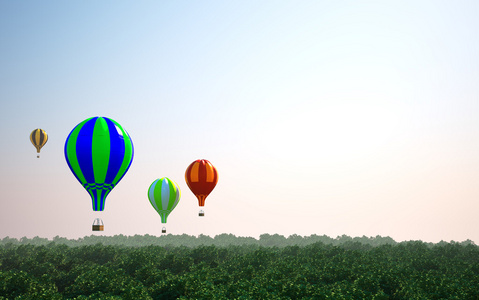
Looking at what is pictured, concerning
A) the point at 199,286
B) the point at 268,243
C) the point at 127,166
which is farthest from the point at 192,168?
the point at 268,243

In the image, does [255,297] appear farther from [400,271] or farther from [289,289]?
[400,271]

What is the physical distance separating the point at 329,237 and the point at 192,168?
13233 centimetres

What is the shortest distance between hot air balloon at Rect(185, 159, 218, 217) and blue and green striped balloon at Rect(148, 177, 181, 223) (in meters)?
5.61

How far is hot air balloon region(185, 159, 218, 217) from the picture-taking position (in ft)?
162

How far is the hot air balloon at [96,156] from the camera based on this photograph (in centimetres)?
3416

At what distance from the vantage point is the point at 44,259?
5819 cm

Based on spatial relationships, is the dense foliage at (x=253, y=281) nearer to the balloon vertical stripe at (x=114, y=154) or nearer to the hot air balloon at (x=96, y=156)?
the hot air balloon at (x=96, y=156)

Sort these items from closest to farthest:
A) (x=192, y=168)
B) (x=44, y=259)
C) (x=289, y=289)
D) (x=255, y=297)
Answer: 1. (x=255, y=297)
2. (x=289, y=289)
3. (x=192, y=168)
4. (x=44, y=259)

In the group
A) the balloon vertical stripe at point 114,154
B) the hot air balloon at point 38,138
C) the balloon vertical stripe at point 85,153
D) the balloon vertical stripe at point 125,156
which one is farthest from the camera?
the hot air balloon at point 38,138

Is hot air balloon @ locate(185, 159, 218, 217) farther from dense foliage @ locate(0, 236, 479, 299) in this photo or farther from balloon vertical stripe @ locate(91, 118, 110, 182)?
balloon vertical stripe @ locate(91, 118, 110, 182)

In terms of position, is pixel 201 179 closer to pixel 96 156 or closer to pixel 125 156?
pixel 125 156

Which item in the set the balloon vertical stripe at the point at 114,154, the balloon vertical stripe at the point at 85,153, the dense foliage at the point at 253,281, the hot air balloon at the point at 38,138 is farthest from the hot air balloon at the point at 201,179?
the hot air balloon at the point at 38,138

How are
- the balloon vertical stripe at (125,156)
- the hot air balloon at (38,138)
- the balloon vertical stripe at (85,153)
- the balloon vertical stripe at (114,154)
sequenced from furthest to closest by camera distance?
the hot air balloon at (38,138) < the balloon vertical stripe at (125,156) < the balloon vertical stripe at (114,154) < the balloon vertical stripe at (85,153)

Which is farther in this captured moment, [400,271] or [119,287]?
[400,271]
